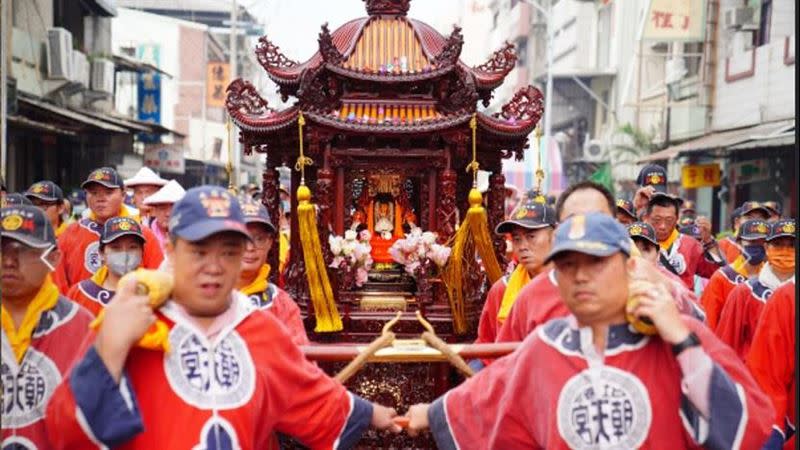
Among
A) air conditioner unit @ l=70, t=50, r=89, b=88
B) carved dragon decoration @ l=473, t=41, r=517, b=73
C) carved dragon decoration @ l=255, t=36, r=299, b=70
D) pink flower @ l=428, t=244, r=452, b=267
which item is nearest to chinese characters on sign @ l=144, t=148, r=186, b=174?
air conditioner unit @ l=70, t=50, r=89, b=88

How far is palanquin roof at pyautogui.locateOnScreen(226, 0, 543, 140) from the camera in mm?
9375

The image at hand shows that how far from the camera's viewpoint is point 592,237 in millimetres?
3701

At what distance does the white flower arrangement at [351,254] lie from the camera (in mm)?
9305

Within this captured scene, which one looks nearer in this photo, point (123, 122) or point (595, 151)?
point (123, 122)

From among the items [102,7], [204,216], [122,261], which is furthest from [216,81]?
[204,216]

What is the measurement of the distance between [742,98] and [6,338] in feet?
67.4

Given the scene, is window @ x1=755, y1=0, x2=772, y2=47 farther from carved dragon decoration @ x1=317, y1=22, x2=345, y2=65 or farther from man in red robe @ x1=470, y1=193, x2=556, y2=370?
man in red robe @ x1=470, y1=193, x2=556, y2=370

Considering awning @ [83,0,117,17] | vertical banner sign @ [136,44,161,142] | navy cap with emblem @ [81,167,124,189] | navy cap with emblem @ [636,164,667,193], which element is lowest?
navy cap with emblem @ [81,167,124,189]

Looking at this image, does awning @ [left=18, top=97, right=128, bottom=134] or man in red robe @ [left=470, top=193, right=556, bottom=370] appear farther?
awning @ [left=18, top=97, right=128, bottom=134]

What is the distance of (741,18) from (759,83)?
5.69ft

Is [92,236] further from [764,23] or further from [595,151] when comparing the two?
[595,151]

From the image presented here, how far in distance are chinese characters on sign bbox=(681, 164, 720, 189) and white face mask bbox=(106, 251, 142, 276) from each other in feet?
61.5

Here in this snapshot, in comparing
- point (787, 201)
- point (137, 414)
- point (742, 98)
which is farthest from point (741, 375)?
point (742, 98)

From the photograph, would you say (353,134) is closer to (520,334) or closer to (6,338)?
(520,334)
